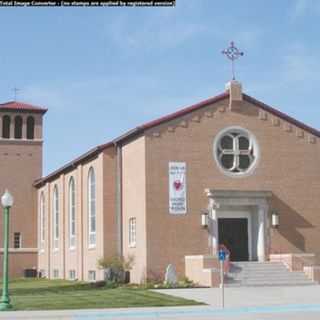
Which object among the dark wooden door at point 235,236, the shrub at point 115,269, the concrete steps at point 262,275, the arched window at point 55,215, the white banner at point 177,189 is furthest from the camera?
the arched window at point 55,215

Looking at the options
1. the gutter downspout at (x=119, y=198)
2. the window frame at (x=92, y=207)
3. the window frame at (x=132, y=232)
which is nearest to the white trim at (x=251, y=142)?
the window frame at (x=132, y=232)

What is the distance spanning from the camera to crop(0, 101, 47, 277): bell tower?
53906 millimetres

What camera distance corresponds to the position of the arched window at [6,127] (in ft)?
180

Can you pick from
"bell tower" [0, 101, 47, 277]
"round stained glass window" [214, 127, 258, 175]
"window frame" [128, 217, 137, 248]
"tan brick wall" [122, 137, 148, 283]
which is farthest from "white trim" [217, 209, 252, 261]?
"bell tower" [0, 101, 47, 277]

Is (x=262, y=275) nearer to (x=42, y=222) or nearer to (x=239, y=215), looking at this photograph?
(x=239, y=215)

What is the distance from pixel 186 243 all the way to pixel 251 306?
37.8ft

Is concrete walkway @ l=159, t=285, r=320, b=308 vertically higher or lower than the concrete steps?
lower

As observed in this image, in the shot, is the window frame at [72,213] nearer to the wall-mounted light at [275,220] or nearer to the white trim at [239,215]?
the white trim at [239,215]

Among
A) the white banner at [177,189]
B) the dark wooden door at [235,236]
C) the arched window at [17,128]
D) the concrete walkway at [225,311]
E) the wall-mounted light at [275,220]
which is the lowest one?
the concrete walkway at [225,311]

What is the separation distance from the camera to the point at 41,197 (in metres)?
54.4

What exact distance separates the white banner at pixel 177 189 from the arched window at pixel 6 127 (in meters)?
23.7

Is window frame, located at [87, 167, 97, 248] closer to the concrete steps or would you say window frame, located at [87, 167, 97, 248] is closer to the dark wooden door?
the dark wooden door

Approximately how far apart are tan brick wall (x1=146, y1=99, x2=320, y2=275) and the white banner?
0.22 m

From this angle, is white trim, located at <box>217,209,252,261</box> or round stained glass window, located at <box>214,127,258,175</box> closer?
white trim, located at <box>217,209,252,261</box>
